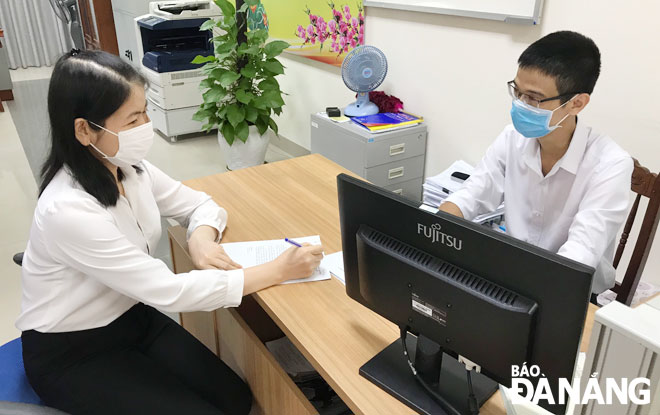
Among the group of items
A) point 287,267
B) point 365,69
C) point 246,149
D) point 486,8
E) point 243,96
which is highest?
point 486,8

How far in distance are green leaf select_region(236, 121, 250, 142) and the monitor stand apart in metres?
2.80

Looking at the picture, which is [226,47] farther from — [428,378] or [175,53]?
[428,378]

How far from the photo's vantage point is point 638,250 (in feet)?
5.20

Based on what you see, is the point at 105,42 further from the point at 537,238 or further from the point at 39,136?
the point at 537,238

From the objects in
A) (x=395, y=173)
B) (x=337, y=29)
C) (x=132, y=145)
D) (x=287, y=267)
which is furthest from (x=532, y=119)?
(x=337, y=29)

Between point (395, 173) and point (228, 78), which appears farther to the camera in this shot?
point (228, 78)

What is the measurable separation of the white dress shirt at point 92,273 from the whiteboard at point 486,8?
1772 mm

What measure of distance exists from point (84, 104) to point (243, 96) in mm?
2390

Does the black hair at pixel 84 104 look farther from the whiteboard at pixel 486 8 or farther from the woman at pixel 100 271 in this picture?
the whiteboard at pixel 486 8

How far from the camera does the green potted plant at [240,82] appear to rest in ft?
11.6

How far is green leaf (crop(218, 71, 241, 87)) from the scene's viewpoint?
348cm

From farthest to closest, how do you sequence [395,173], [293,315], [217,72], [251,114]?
1. [251,114]
2. [217,72]
3. [395,173]
4. [293,315]

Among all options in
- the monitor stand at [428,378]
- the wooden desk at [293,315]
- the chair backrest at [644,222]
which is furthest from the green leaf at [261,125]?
the monitor stand at [428,378]

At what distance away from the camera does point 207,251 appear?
148 centimetres
